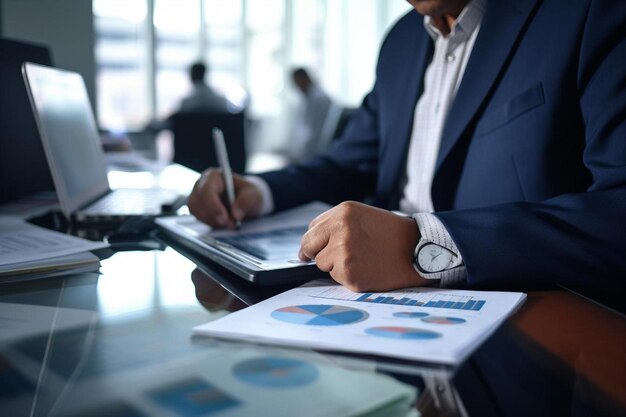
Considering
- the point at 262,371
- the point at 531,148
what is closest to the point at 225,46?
the point at 531,148

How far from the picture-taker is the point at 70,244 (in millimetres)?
787

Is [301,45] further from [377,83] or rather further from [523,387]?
[523,387]

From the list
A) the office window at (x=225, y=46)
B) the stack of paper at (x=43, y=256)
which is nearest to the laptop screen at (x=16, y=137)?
the stack of paper at (x=43, y=256)

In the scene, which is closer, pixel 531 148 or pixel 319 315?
pixel 319 315

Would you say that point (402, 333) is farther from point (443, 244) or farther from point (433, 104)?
point (433, 104)

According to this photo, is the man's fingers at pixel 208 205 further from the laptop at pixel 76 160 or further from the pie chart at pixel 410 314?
the pie chart at pixel 410 314

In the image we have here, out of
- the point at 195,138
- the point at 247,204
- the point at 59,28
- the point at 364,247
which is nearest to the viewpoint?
the point at 364,247

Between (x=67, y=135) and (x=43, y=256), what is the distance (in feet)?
1.63

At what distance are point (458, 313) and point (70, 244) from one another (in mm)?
520

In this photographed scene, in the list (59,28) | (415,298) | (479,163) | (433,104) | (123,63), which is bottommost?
(415,298)

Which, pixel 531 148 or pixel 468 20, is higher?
pixel 468 20

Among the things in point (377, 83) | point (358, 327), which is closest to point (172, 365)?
point (358, 327)

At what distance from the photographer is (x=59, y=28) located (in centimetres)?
294

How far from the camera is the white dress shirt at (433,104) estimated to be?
1127 mm
